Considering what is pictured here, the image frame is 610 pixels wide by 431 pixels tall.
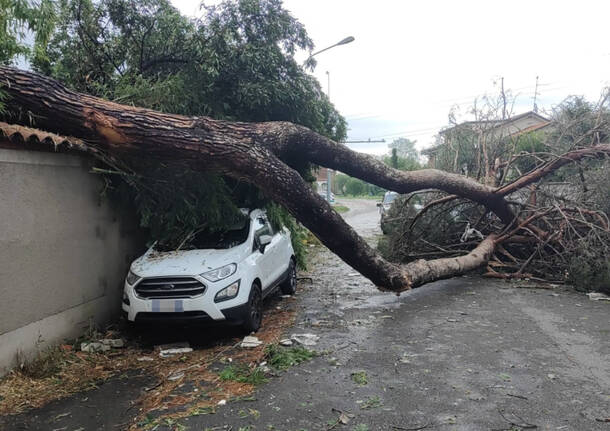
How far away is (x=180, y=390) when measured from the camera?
4496 millimetres

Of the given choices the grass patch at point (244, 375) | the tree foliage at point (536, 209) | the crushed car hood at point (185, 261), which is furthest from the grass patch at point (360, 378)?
the tree foliage at point (536, 209)

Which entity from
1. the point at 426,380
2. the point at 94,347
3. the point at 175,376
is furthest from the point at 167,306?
the point at 426,380

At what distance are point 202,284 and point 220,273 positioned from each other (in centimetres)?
27

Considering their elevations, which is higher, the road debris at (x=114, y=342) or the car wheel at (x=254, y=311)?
the car wheel at (x=254, y=311)

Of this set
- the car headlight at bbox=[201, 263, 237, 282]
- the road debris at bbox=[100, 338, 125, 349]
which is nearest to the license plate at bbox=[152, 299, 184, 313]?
the car headlight at bbox=[201, 263, 237, 282]

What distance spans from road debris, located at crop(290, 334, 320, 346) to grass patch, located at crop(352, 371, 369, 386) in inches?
42.6

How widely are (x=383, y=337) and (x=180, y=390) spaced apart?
8.90 feet

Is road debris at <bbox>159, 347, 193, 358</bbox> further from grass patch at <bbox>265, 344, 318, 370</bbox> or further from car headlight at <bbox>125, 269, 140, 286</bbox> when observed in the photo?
grass patch at <bbox>265, 344, 318, 370</bbox>

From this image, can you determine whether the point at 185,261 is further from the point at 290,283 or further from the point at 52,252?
the point at 290,283

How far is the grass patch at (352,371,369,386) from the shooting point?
14.7 feet

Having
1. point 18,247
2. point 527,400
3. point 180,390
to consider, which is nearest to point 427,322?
point 527,400

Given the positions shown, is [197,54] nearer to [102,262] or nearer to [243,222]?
[243,222]

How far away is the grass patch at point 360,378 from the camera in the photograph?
14.7ft

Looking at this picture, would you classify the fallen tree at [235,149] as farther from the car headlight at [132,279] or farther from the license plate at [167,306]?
the license plate at [167,306]
